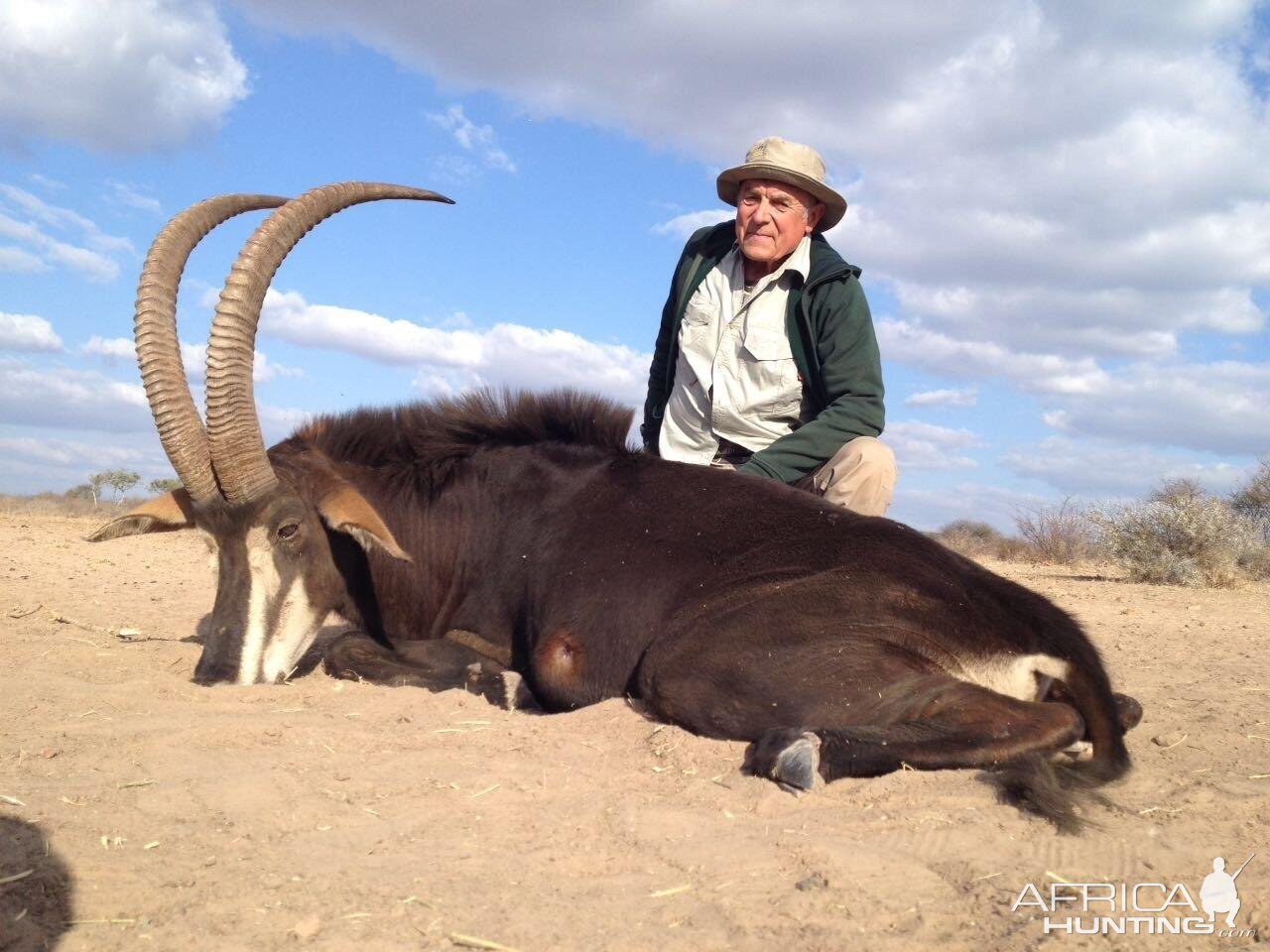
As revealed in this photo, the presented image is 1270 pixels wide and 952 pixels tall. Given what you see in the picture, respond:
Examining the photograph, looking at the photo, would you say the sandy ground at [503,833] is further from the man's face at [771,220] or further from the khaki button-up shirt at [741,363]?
the man's face at [771,220]

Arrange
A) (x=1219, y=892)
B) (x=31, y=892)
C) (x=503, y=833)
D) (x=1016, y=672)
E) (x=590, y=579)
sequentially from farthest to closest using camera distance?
1. (x=590, y=579)
2. (x=1016, y=672)
3. (x=503, y=833)
4. (x=1219, y=892)
5. (x=31, y=892)

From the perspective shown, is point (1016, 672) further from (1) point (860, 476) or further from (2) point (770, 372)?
(2) point (770, 372)

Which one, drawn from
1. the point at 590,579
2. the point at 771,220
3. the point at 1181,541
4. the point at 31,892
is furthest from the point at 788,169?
the point at 1181,541

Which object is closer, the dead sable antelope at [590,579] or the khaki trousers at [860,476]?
the dead sable antelope at [590,579]

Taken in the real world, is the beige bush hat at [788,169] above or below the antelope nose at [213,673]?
above

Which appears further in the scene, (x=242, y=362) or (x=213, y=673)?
(x=242, y=362)

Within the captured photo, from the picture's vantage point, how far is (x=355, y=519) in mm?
5066

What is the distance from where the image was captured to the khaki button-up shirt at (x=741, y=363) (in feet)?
21.5

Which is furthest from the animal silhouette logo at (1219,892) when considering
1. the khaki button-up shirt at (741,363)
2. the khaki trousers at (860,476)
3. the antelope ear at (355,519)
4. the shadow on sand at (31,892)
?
the khaki button-up shirt at (741,363)

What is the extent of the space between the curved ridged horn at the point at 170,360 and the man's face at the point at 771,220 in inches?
135

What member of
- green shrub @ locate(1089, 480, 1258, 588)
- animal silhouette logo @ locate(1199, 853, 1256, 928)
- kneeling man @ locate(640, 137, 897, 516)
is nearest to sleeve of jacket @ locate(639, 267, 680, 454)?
kneeling man @ locate(640, 137, 897, 516)

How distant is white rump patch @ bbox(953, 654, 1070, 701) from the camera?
4121mm

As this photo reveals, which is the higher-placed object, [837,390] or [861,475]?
[837,390]

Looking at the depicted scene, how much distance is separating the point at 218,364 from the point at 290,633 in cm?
145
